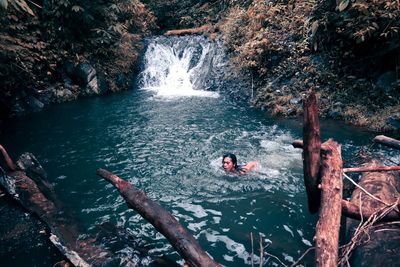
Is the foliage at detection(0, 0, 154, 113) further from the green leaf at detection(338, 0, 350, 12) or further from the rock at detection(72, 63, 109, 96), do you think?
the green leaf at detection(338, 0, 350, 12)

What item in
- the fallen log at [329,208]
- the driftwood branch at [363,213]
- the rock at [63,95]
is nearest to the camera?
the fallen log at [329,208]

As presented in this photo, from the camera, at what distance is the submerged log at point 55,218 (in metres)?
3.39

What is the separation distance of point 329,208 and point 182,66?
1460cm

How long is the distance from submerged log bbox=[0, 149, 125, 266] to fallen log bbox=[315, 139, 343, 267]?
7.74 feet

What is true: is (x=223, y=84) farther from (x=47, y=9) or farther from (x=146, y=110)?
(x=47, y=9)

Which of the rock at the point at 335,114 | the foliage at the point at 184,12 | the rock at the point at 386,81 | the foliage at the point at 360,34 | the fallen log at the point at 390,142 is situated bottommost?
the rock at the point at 335,114

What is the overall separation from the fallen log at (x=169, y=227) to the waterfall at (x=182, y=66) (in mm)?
11142

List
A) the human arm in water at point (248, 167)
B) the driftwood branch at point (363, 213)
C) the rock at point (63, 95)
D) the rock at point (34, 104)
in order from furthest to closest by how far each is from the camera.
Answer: the rock at point (63, 95) → the rock at point (34, 104) → the human arm in water at point (248, 167) → the driftwood branch at point (363, 213)

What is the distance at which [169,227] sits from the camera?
2691 millimetres

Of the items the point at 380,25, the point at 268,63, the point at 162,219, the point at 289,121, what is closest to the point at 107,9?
the point at 268,63

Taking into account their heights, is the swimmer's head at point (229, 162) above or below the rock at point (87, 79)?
below

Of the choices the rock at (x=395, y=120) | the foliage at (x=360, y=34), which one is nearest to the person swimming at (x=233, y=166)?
the rock at (x=395, y=120)

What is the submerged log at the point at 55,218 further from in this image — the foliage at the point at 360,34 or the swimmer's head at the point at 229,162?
the foliage at the point at 360,34

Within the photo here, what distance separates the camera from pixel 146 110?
1123 cm
